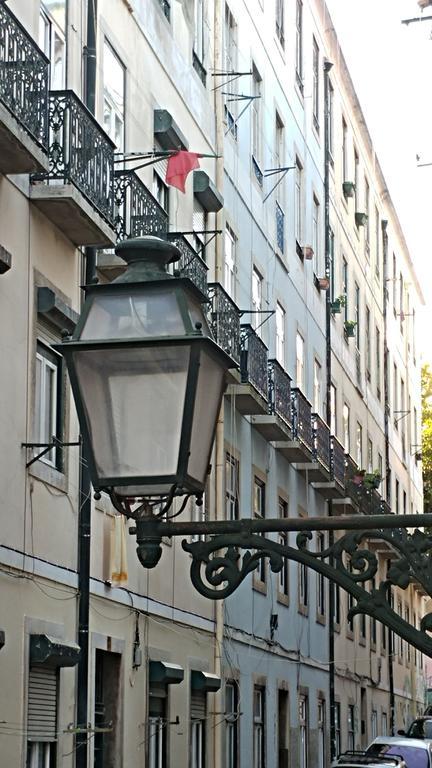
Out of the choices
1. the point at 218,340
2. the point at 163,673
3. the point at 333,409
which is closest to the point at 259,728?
the point at 163,673

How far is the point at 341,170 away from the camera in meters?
39.5

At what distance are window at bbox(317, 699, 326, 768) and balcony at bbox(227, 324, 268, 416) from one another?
9.41 meters

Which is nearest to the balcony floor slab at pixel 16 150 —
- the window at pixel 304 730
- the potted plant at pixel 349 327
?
the window at pixel 304 730

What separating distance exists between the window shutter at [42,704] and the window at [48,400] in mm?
1927

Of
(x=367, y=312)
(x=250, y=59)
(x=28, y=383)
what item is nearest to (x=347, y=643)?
(x=367, y=312)

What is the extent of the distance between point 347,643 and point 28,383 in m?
22.9

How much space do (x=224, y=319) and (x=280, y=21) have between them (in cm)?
1034

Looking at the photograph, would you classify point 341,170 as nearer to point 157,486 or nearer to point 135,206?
point 135,206

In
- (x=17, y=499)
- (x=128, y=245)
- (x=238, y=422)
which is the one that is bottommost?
(x=128, y=245)

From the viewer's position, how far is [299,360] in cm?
3122

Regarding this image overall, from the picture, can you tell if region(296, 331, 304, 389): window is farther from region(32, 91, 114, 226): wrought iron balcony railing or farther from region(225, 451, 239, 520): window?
region(32, 91, 114, 226): wrought iron balcony railing

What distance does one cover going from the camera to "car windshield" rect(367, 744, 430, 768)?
82.4 ft

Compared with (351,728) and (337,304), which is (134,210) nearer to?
(337,304)

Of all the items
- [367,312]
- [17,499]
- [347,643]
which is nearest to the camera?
[17,499]
